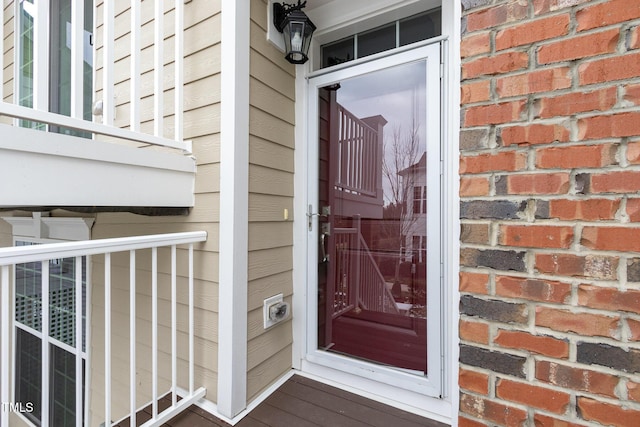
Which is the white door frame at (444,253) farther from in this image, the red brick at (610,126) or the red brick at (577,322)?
the red brick at (610,126)

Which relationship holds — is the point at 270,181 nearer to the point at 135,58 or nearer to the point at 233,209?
the point at 233,209

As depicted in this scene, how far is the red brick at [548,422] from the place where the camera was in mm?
921

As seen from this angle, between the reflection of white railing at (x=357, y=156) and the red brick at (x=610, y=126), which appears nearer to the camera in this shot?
the red brick at (x=610, y=126)

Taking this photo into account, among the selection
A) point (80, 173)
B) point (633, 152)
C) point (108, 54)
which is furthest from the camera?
point (108, 54)

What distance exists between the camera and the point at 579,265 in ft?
2.96

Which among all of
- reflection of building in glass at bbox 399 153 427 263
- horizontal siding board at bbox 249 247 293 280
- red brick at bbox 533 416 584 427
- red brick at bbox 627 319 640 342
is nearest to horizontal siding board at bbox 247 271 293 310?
horizontal siding board at bbox 249 247 293 280

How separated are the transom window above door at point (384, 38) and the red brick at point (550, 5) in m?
0.78

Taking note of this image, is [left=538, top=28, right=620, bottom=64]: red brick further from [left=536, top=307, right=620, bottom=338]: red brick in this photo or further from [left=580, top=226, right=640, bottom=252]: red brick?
[left=536, top=307, right=620, bottom=338]: red brick

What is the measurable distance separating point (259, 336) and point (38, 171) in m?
1.28

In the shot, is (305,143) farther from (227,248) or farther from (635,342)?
(635,342)

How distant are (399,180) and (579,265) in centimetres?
95

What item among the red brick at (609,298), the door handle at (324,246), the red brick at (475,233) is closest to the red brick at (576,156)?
the red brick at (475,233)

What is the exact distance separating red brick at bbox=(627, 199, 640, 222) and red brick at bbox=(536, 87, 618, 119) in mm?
266

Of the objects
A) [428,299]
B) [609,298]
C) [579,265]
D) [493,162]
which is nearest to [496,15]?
[493,162]
